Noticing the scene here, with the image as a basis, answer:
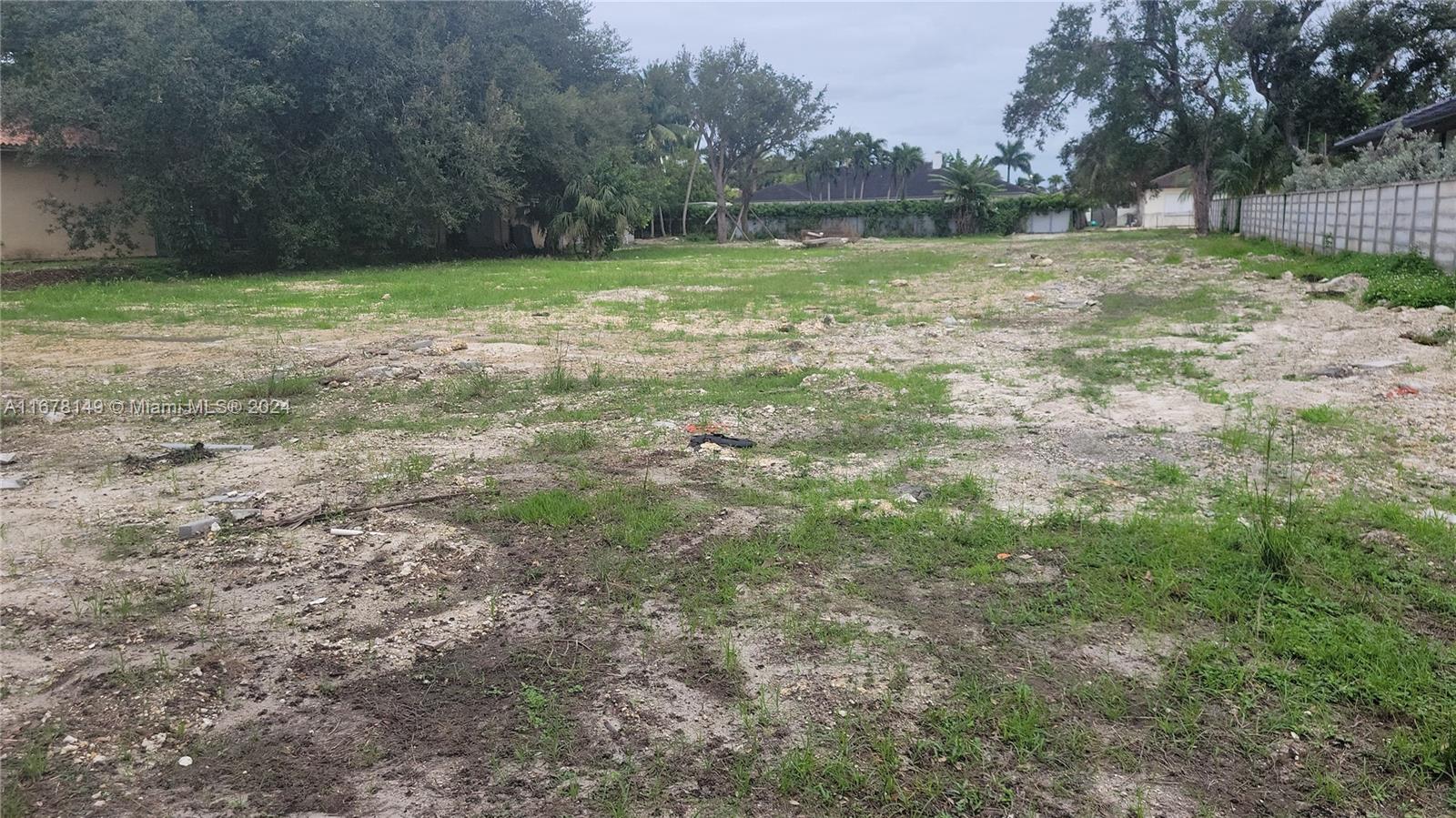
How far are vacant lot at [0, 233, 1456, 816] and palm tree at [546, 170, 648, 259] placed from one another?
2008 cm

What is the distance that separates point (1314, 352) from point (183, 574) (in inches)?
372

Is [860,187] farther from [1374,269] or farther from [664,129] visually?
[1374,269]

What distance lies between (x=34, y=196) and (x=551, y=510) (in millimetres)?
24561

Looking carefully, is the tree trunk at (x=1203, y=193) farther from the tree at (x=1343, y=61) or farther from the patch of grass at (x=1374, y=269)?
the patch of grass at (x=1374, y=269)

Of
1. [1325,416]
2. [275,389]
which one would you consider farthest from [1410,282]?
[275,389]

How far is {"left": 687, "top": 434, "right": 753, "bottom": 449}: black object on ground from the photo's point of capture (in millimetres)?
6094

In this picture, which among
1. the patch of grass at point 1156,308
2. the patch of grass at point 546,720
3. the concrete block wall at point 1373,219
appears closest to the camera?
the patch of grass at point 546,720

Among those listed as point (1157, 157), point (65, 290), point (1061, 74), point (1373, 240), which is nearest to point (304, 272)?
point (65, 290)

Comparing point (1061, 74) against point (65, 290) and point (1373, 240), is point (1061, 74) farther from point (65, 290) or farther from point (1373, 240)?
point (65, 290)

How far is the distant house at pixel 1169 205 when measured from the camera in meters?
57.7

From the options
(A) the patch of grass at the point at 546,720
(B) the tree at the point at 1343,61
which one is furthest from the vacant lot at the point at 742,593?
(B) the tree at the point at 1343,61

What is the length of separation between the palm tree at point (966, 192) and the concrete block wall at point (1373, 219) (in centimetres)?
2505

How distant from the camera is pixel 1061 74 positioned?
36.8 meters

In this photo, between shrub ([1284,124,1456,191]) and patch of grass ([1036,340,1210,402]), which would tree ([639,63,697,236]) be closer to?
shrub ([1284,124,1456,191])
